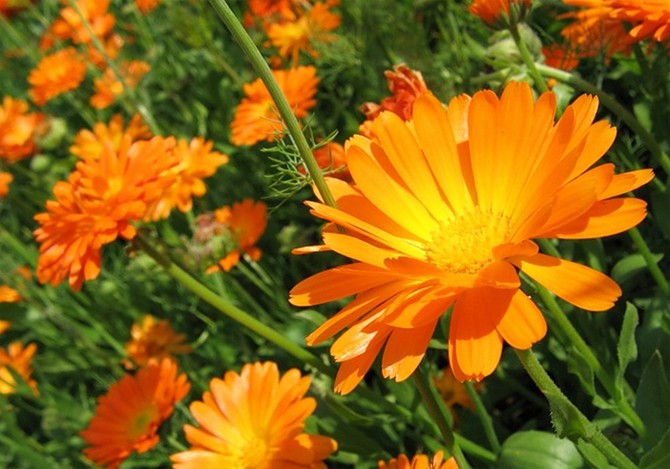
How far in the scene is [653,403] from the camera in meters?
1.30

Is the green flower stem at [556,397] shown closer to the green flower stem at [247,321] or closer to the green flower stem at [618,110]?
the green flower stem at [247,321]

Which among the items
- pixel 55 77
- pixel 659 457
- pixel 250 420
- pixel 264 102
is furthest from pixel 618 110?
pixel 55 77

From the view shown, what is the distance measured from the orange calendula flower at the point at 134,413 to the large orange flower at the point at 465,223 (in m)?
0.95

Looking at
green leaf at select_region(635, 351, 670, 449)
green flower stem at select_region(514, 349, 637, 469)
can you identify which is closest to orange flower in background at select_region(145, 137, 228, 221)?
green leaf at select_region(635, 351, 670, 449)

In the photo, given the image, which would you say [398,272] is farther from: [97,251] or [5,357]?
[5,357]

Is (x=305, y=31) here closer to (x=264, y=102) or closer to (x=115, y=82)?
(x=264, y=102)

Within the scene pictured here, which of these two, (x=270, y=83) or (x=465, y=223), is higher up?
(x=270, y=83)

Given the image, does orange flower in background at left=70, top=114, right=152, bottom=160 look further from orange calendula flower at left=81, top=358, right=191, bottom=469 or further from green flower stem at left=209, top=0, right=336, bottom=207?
green flower stem at left=209, top=0, right=336, bottom=207

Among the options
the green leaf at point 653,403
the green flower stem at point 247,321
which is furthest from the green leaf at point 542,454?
the green flower stem at point 247,321

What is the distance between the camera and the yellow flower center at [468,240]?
3.77ft

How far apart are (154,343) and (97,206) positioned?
3.22 feet

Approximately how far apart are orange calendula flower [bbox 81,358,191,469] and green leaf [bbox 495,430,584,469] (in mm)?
846

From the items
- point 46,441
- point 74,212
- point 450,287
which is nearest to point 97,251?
point 74,212

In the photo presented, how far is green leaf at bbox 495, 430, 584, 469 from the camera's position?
1334 mm
